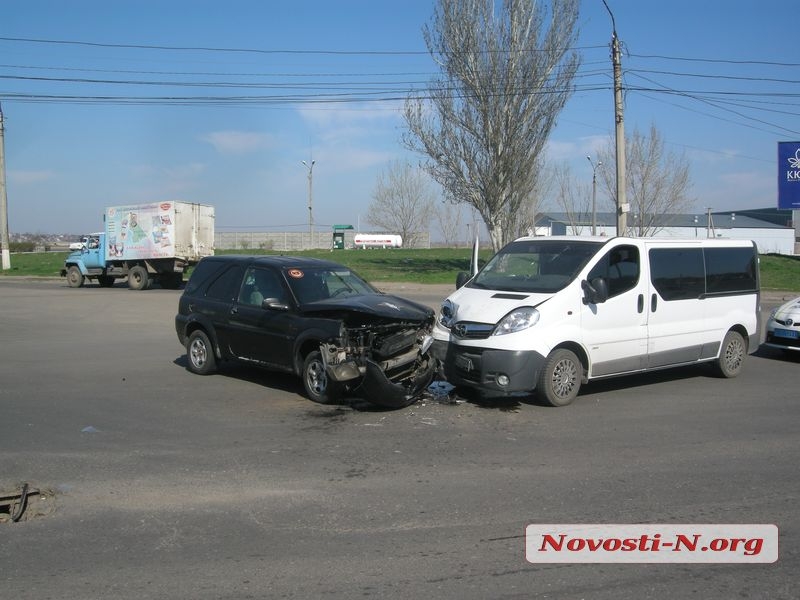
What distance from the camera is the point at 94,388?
9680 mm

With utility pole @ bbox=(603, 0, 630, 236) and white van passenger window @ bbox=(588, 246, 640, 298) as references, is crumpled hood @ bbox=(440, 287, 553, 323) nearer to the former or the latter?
white van passenger window @ bbox=(588, 246, 640, 298)

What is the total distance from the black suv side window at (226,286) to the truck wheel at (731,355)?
686 cm

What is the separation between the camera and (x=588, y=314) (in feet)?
28.4

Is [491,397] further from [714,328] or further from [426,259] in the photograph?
[426,259]

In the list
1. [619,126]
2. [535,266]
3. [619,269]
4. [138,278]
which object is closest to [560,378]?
[535,266]

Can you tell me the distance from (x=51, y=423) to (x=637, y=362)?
6.87 m

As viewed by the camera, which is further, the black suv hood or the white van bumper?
the black suv hood

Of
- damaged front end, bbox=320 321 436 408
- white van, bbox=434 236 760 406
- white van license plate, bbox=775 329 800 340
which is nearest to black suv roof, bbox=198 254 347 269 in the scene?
damaged front end, bbox=320 321 436 408

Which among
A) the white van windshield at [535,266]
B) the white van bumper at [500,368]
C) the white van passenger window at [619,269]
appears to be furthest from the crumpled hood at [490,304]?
the white van passenger window at [619,269]

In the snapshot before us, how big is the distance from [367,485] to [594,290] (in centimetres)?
410

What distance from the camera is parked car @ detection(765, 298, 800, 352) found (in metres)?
11.6

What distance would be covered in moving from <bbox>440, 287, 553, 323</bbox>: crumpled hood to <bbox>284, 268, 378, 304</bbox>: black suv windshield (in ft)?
5.37

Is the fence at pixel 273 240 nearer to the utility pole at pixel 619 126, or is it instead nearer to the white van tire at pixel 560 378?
the utility pole at pixel 619 126

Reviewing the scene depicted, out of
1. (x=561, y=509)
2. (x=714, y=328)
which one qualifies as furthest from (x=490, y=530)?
(x=714, y=328)
